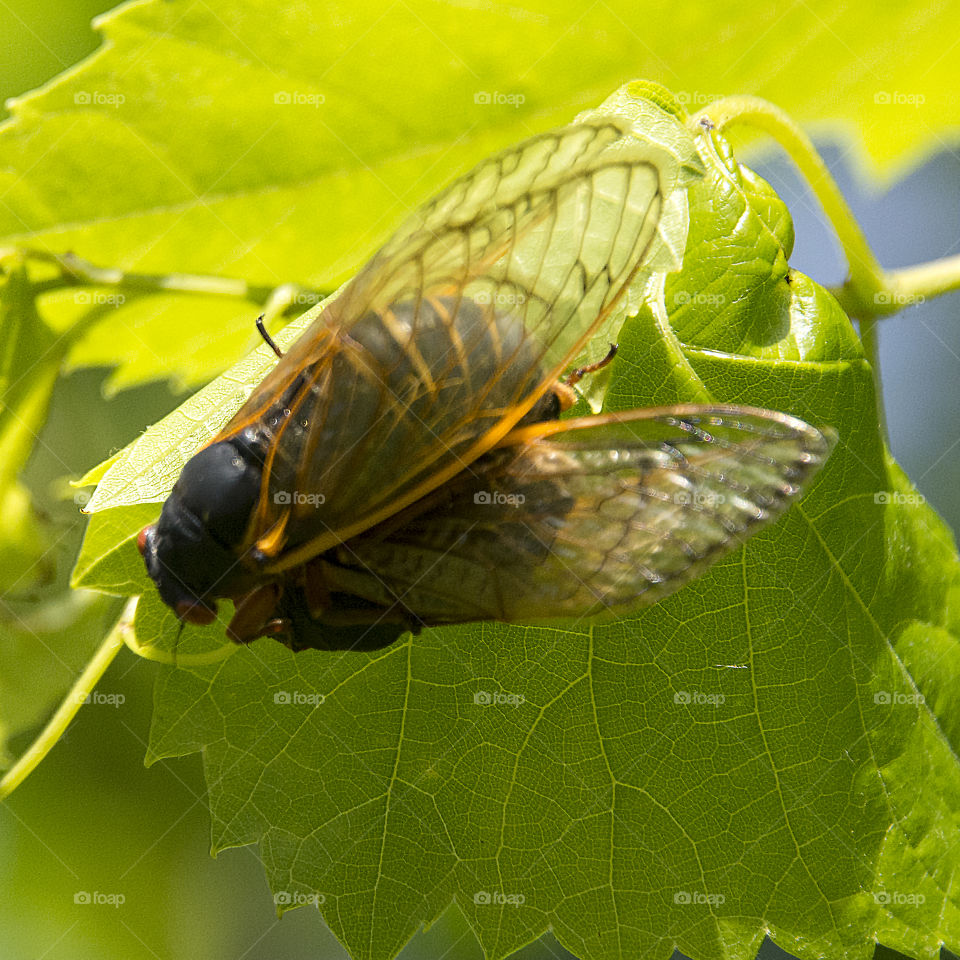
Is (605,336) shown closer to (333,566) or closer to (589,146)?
(589,146)

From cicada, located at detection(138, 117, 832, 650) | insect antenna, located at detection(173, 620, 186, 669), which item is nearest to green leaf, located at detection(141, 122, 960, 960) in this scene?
insect antenna, located at detection(173, 620, 186, 669)

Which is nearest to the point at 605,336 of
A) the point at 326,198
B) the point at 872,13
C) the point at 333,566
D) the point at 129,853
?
the point at 333,566

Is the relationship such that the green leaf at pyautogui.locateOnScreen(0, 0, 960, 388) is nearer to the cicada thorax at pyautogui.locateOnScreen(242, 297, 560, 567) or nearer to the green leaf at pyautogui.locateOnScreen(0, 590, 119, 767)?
the green leaf at pyautogui.locateOnScreen(0, 590, 119, 767)

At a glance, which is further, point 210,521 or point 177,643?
point 177,643

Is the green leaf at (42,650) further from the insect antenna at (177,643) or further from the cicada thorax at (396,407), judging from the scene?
the cicada thorax at (396,407)

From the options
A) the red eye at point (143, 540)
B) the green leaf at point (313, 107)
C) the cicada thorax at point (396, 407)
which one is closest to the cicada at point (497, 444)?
the cicada thorax at point (396, 407)

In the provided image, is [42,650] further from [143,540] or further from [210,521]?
[210,521]

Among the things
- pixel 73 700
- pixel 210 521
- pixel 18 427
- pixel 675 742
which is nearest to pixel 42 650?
pixel 73 700
